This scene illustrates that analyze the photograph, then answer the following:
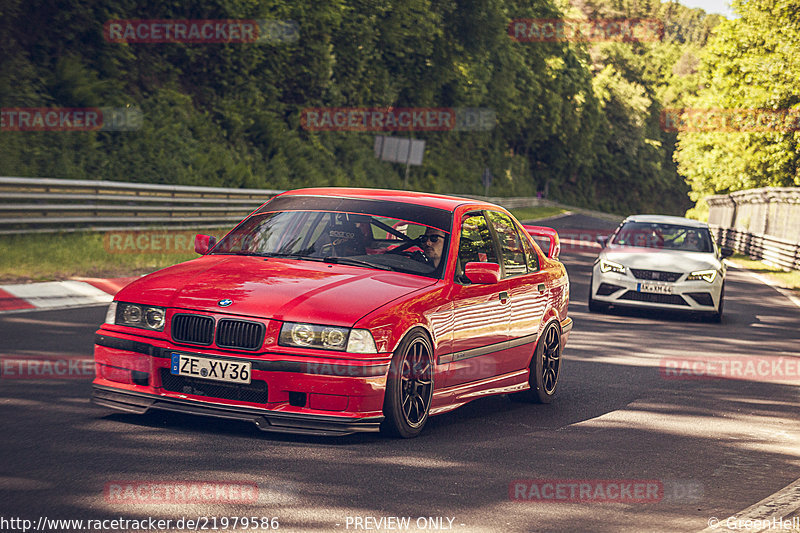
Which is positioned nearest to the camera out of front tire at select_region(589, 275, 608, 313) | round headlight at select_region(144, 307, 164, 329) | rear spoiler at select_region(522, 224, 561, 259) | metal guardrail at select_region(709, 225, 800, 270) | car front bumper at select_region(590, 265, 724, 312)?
round headlight at select_region(144, 307, 164, 329)

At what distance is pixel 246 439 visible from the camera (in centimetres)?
613

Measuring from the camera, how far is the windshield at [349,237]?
23.2ft

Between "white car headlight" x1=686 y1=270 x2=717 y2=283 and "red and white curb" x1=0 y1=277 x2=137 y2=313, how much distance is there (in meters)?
8.43

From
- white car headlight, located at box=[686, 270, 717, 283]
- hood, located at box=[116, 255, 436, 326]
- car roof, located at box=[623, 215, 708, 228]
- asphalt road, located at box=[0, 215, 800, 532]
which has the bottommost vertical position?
asphalt road, located at box=[0, 215, 800, 532]

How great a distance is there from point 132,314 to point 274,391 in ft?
3.35

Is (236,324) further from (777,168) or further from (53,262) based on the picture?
(777,168)

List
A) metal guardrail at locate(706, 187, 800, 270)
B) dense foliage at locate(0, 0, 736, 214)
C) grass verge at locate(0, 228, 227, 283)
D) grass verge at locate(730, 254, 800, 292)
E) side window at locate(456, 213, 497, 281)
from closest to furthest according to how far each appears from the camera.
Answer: side window at locate(456, 213, 497, 281), grass verge at locate(0, 228, 227, 283), dense foliage at locate(0, 0, 736, 214), grass verge at locate(730, 254, 800, 292), metal guardrail at locate(706, 187, 800, 270)

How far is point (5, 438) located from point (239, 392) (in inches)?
51.5

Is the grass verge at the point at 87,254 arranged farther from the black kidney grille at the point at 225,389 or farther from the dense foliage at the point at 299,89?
the black kidney grille at the point at 225,389

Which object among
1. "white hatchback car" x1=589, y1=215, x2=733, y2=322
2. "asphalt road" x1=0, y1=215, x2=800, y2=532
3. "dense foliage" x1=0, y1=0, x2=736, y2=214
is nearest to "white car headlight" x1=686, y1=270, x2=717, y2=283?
"white hatchback car" x1=589, y1=215, x2=733, y2=322

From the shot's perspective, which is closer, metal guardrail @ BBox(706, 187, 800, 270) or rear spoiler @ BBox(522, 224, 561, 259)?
rear spoiler @ BBox(522, 224, 561, 259)

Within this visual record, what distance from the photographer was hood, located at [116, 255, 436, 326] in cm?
597

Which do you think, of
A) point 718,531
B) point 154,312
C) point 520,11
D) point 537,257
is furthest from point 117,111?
point 520,11

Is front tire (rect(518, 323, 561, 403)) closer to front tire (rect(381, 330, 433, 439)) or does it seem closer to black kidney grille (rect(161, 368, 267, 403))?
front tire (rect(381, 330, 433, 439))
